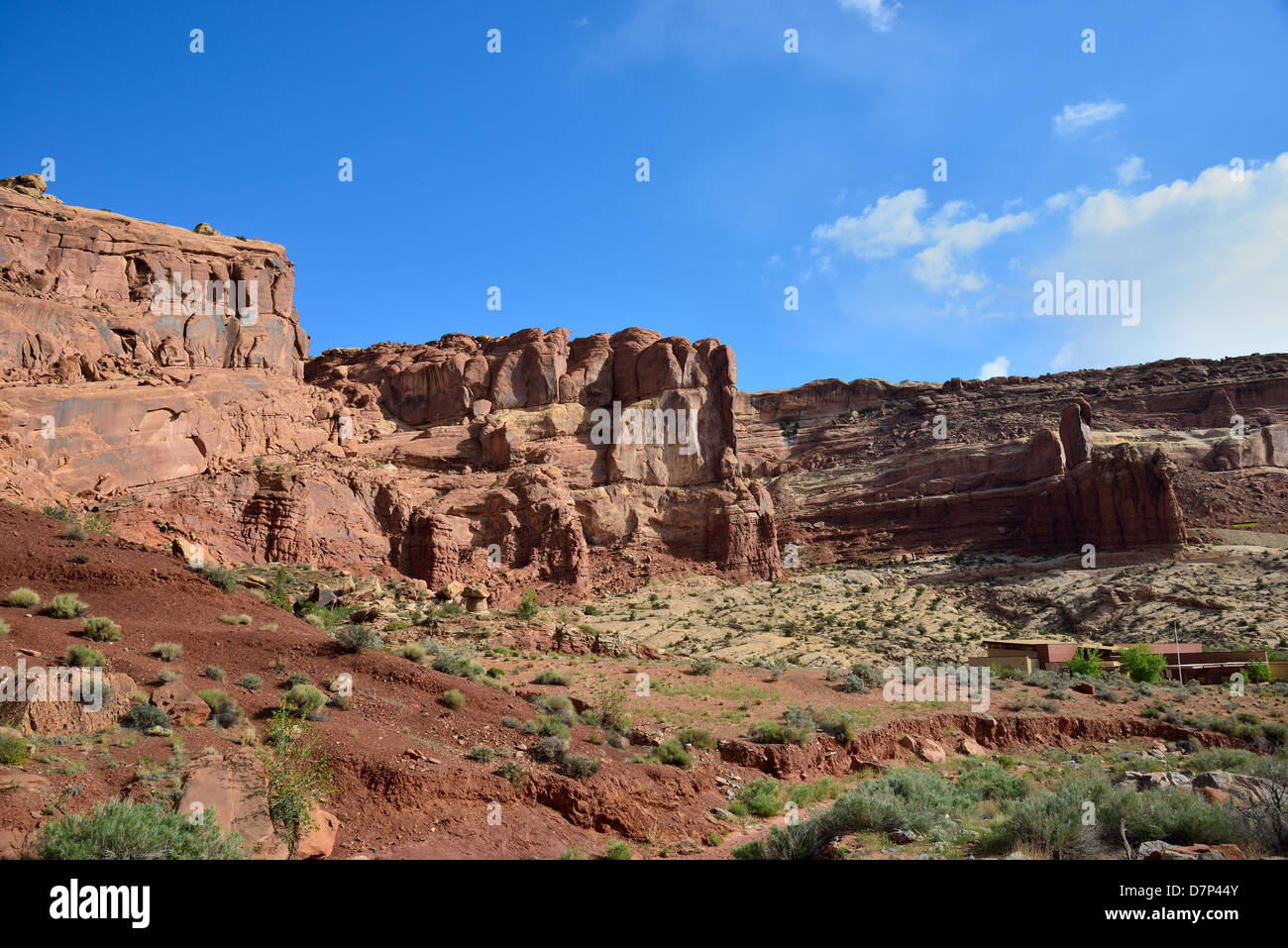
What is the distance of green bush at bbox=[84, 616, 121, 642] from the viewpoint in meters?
13.4

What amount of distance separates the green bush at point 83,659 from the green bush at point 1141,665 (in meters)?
39.2

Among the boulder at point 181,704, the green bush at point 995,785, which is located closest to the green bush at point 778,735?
the green bush at point 995,785

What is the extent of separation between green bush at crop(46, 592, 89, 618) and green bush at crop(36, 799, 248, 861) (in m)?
7.65

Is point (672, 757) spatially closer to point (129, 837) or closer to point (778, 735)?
point (778, 735)

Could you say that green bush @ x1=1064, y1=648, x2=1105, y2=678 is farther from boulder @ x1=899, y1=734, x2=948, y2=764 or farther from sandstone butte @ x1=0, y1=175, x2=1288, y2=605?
sandstone butte @ x1=0, y1=175, x2=1288, y2=605

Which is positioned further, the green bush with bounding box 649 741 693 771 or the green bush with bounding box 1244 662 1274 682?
the green bush with bounding box 1244 662 1274 682

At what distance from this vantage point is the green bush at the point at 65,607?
555 inches

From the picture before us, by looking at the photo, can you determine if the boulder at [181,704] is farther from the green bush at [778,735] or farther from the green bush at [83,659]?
the green bush at [778,735]

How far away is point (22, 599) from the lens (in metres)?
14.2

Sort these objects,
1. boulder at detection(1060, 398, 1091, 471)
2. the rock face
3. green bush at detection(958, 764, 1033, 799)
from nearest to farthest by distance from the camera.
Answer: green bush at detection(958, 764, 1033, 799) → the rock face → boulder at detection(1060, 398, 1091, 471)

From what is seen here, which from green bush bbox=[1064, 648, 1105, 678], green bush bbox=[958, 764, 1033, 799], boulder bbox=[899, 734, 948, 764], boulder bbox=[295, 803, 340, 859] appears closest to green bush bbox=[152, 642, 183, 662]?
boulder bbox=[295, 803, 340, 859]

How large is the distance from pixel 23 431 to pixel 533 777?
36.6 m
